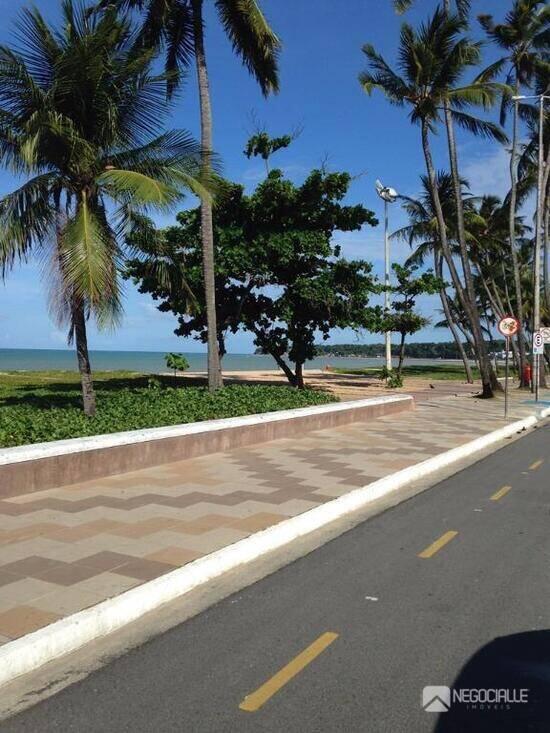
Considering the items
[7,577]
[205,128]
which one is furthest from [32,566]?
[205,128]

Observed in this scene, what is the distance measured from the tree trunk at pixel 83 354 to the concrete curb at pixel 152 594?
6.26m

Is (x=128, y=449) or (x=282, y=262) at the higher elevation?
(x=282, y=262)

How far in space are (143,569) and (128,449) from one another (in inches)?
154

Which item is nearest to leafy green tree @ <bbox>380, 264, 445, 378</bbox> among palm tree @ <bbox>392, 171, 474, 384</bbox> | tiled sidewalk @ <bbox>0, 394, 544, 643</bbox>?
palm tree @ <bbox>392, 171, 474, 384</bbox>

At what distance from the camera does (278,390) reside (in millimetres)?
17438

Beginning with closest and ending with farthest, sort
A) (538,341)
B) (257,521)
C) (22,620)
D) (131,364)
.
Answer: (22,620)
(257,521)
(538,341)
(131,364)

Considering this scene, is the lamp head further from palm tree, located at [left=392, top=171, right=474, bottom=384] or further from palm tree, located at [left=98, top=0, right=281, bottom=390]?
palm tree, located at [left=98, top=0, right=281, bottom=390]

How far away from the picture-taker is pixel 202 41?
52.5 feet

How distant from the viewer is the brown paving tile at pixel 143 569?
502cm

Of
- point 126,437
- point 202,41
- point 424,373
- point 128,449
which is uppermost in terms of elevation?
point 202,41

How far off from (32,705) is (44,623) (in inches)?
29.3

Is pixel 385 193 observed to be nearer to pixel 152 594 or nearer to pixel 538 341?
pixel 538 341

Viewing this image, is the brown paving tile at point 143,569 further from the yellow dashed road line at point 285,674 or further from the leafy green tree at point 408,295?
the leafy green tree at point 408,295

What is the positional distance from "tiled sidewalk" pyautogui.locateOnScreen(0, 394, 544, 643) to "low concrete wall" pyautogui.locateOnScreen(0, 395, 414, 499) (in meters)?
0.16
